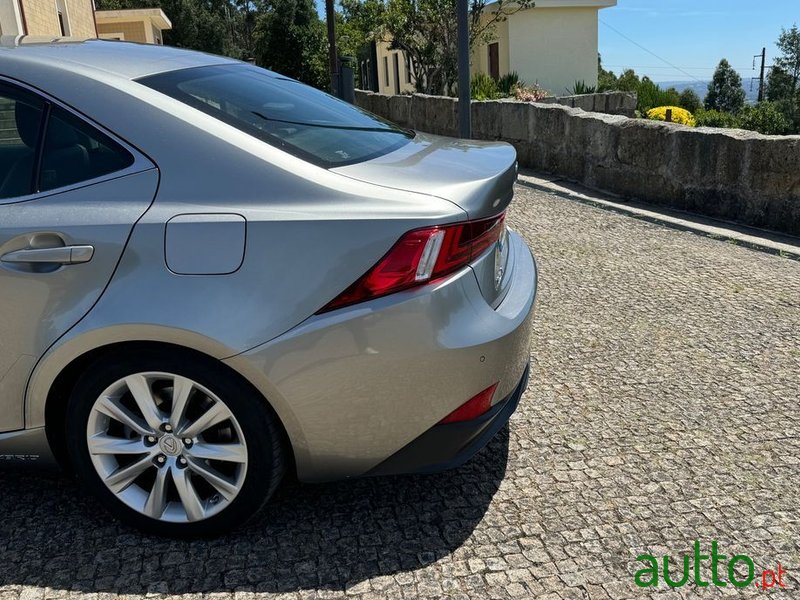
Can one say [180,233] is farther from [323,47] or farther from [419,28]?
[323,47]

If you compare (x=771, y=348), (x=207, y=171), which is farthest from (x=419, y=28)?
(x=207, y=171)

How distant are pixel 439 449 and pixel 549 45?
91.1 feet

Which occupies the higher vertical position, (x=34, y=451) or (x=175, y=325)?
(x=175, y=325)

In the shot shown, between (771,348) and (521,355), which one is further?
(771,348)

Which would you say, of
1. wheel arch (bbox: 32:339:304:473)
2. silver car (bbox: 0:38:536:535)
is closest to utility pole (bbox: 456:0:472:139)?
silver car (bbox: 0:38:536:535)

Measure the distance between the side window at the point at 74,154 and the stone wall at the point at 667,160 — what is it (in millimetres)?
5372

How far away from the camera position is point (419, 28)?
21891 mm

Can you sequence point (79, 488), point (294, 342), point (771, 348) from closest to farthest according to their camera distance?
point (294, 342)
point (79, 488)
point (771, 348)

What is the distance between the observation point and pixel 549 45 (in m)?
28.0

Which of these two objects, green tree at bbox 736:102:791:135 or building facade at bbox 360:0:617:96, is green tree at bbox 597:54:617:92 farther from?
green tree at bbox 736:102:791:135

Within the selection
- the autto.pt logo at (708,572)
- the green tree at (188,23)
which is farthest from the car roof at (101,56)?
the green tree at (188,23)

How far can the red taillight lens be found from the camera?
244cm

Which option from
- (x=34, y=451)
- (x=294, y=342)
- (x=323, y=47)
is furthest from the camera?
(x=323, y=47)

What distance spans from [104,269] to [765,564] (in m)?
2.24
